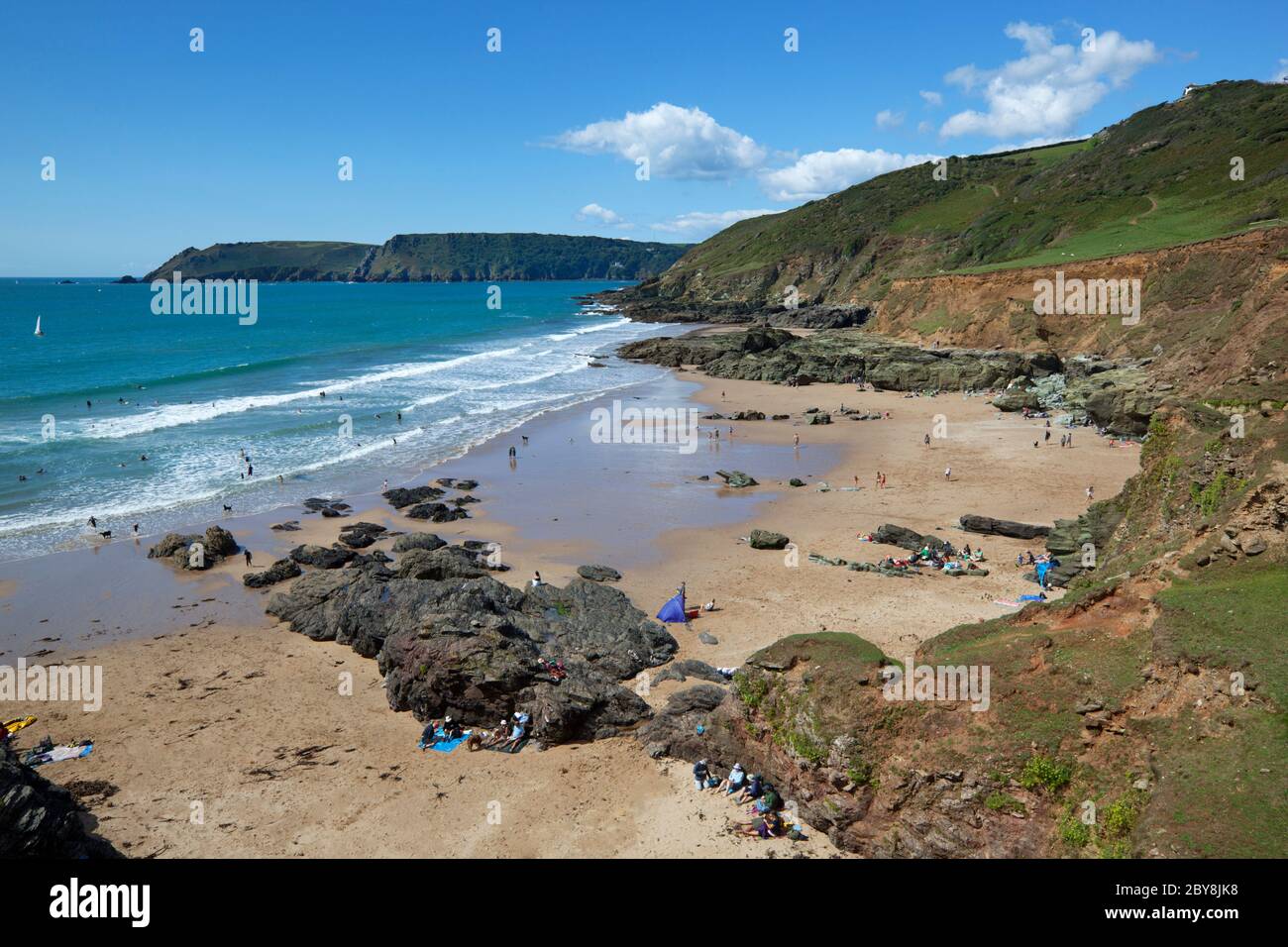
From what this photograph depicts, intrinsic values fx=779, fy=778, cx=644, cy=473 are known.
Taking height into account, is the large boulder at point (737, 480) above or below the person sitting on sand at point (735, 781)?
above

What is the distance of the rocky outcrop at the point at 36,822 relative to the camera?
12.5 meters

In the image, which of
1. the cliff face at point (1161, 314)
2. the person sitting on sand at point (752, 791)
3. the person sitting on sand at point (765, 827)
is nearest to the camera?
the person sitting on sand at point (765, 827)

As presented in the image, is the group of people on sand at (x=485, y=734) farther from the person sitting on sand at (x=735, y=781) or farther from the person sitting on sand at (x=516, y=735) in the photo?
the person sitting on sand at (x=735, y=781)

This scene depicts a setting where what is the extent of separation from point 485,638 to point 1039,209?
9709 cm

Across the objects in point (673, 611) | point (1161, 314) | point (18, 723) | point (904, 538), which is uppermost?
point (1161, 314)

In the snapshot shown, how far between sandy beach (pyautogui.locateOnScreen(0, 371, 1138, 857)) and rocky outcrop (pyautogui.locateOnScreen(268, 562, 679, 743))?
2.30 feet

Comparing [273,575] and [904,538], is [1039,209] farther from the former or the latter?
[273,575]

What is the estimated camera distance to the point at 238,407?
59188 millimetres

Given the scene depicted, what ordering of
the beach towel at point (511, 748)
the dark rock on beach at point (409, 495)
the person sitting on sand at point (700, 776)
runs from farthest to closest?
the dark rock on beach at point (409, 495)
the beach towel at point (511, 748)
the person sitting on sand at point (700, 776)

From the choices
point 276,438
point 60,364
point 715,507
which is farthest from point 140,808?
point 60,364

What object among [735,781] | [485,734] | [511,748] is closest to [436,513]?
[485,734]

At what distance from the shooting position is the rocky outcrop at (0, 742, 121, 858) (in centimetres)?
1248

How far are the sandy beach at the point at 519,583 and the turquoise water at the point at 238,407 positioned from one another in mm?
5015

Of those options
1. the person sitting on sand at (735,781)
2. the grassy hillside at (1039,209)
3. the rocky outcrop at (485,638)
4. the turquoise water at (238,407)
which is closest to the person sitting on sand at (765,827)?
the person sitting on sand at (735,781)
